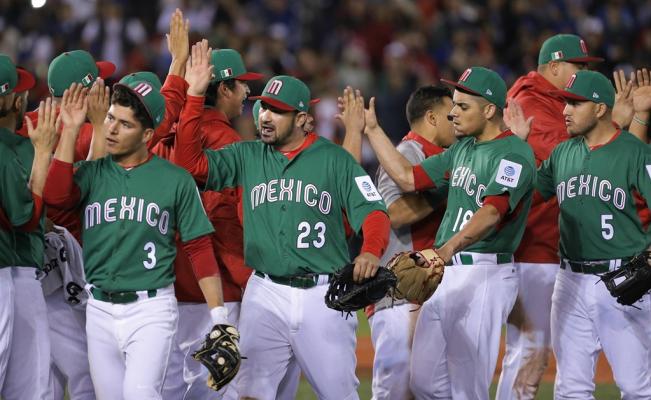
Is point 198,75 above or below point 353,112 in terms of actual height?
above

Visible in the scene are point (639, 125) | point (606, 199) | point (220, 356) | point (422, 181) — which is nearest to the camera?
point (220, 356)

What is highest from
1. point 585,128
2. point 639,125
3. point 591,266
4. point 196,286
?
point 585,128

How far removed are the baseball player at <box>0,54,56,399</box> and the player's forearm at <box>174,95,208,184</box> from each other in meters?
→ 0.79

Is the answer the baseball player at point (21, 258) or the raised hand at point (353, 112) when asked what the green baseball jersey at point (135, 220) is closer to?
the baseball player at point (21, 258)

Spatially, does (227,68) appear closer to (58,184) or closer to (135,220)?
(135,220)

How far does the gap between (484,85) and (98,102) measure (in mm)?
2398

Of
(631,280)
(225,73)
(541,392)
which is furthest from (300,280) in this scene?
(541,392)

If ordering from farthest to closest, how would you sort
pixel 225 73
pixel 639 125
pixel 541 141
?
pixel 541 141 → pixel 639 125 → pixel 225 73

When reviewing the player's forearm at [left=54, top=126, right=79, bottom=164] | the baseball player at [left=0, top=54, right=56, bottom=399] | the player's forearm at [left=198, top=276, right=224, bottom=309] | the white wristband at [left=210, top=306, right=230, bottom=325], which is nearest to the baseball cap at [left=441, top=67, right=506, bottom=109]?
the player's forearm at [left=198, top=276, right=224, bottom=309]

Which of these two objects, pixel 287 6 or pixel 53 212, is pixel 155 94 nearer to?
pixel 53 212

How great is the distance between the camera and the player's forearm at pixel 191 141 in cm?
638

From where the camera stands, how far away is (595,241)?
6918 millimetres

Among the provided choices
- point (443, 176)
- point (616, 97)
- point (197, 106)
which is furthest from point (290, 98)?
point (616, 97)

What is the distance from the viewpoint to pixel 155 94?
6.21 meters
